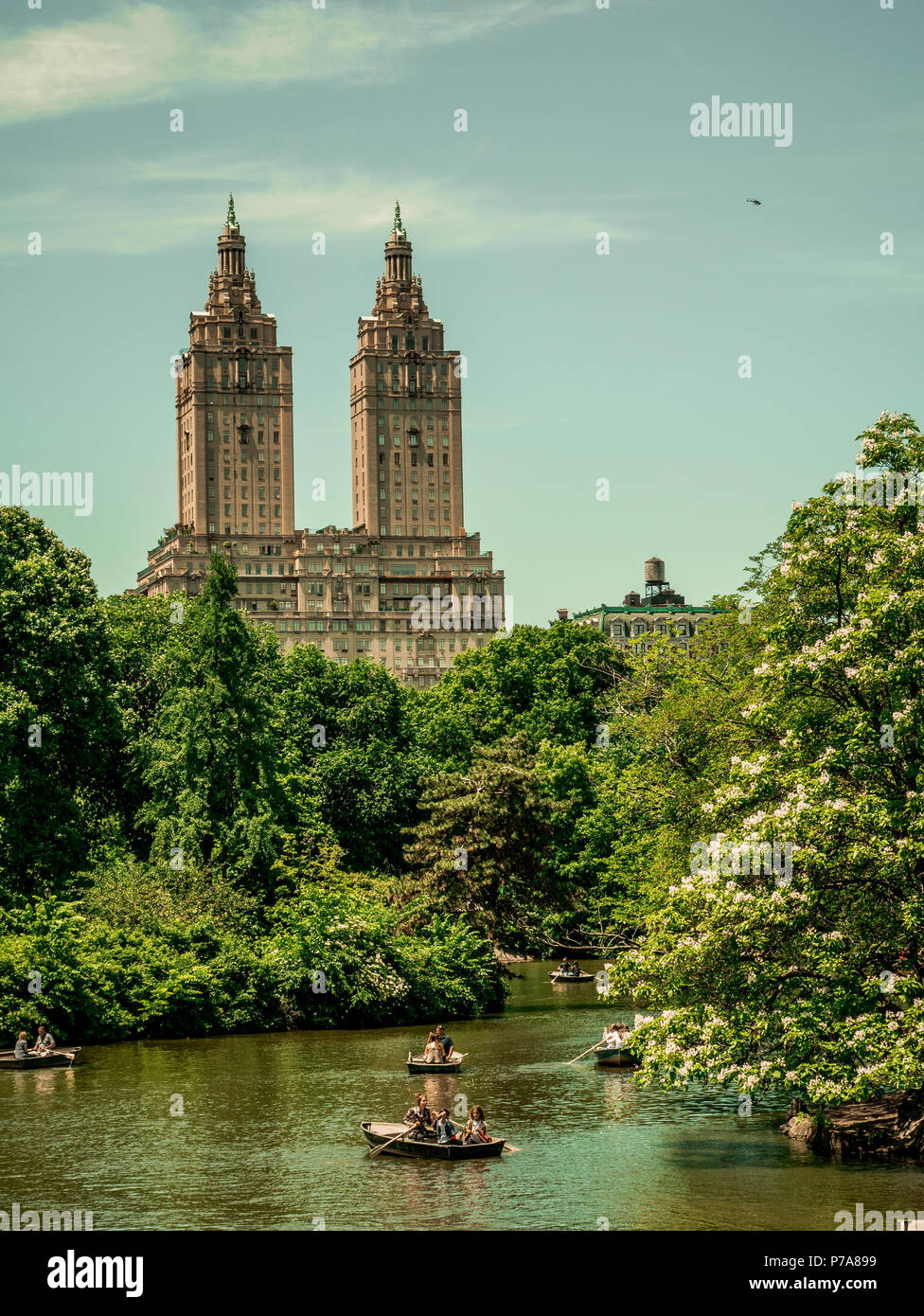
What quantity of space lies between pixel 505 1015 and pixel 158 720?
1690 cm

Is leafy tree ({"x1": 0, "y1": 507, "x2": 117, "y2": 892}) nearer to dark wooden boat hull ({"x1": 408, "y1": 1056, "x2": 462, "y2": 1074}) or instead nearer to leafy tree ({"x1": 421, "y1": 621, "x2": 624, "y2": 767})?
dark wooden boat hull ({"x1": 408, "y1": 1056, "x2": 462, "y2": 1074})

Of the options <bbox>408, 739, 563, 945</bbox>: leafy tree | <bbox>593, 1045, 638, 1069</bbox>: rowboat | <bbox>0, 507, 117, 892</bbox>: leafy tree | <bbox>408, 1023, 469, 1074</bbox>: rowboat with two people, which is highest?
<bbox>0, 507, 117, 892</bbox>: leafy tree

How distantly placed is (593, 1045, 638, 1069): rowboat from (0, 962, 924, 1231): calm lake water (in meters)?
0.47

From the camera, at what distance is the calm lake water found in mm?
27984

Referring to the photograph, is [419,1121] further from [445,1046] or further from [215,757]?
[215,757]

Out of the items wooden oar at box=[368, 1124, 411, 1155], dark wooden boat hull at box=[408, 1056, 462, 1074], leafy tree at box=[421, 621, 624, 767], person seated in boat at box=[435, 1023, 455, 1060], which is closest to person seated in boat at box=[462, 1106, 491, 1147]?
wooden oar at box=[368, 1124, 411, 1155]

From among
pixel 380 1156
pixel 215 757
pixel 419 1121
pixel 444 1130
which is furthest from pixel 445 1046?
pixel 215 757

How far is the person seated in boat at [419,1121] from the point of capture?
33.0m

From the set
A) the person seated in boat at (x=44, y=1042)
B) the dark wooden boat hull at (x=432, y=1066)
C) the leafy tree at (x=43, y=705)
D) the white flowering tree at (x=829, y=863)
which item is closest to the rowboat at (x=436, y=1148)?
the white flowering tree at (x=829, y=863)

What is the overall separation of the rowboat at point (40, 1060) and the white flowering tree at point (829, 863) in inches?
777
